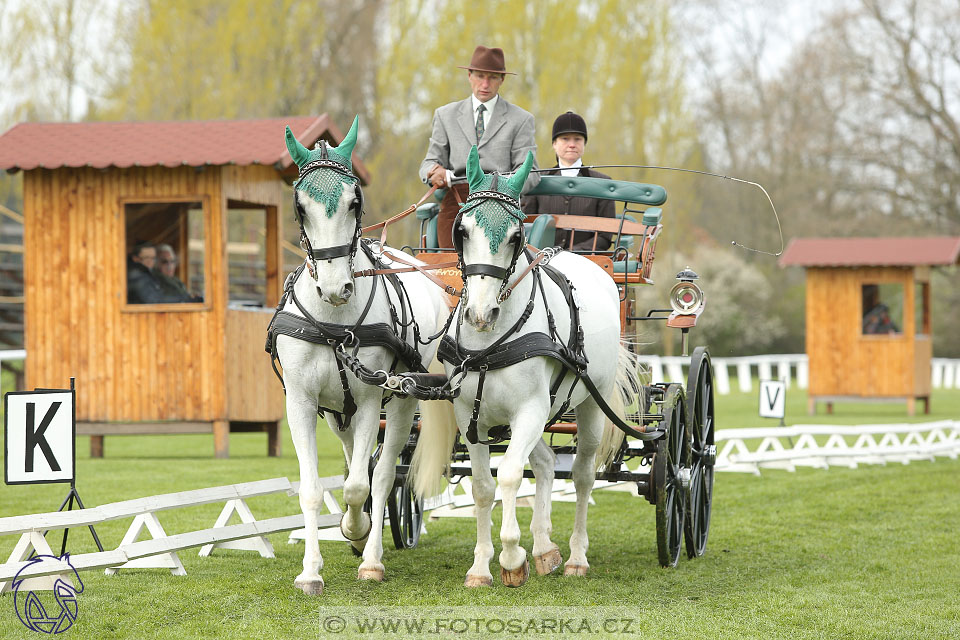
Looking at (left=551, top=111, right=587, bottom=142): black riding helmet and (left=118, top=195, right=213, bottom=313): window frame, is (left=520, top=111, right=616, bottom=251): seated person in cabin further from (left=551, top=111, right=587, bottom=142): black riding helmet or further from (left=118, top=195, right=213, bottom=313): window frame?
(left=118, top=195, right=213, bottom=313): window frame

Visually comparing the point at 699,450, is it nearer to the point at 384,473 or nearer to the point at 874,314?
the point at 384,473

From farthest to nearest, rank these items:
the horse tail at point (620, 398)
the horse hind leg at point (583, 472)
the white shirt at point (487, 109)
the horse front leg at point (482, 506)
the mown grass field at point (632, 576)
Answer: the white shirt at point (487, 109), the horse tail at point (620, 398), the horse hind leg at point (583, 472), the horse front leg at point (482, 506), the mown grass field at point (632, 576)

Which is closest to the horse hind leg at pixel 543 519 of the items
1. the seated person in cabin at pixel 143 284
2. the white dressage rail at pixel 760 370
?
the seated person in cabin at pixel 143 284

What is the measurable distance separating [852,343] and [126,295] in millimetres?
13316

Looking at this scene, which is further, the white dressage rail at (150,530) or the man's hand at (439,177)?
the man's hand at (439,177)

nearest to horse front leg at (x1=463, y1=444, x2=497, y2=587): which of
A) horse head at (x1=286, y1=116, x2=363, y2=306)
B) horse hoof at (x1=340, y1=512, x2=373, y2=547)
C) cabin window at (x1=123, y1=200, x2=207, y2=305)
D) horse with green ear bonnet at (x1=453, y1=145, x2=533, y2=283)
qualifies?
horse hoof at (x1=340, y1=512, x2=373, y2=547)

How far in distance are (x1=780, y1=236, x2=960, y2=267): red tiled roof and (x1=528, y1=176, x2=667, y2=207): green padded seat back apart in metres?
13.7

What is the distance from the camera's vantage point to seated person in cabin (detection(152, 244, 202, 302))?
42.0 feet

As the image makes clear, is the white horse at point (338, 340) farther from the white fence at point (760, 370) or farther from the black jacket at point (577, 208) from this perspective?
the white fence at point (760, 370)

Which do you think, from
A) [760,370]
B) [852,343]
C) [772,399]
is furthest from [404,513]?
[760,370]

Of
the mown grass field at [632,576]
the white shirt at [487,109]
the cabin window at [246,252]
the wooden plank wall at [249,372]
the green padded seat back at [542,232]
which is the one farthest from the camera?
the cabin window at [246,252]

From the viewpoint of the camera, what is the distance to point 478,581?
5805 millimetres

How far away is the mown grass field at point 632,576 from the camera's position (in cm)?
518

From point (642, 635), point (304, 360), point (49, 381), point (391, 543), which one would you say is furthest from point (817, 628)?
point (49, 381)
